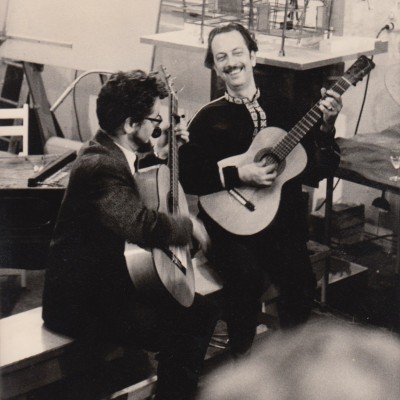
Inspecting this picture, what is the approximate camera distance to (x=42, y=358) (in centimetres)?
256

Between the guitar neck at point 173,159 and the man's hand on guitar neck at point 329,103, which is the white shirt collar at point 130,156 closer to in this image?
the guitar neck at point 173,159

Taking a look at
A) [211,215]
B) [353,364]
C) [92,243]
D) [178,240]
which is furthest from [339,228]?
[92,243]

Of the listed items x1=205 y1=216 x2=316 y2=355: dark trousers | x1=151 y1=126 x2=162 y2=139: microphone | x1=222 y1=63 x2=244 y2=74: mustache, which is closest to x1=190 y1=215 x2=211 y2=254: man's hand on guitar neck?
x1=205 y1=216 x2=316 y2=355: dark trousers

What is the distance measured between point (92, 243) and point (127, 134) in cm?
39

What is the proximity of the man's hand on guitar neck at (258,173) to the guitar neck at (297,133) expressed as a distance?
6cm

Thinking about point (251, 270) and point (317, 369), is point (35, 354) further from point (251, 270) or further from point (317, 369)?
point (317, 369)

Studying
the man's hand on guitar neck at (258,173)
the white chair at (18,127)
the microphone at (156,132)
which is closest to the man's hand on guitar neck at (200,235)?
the man's hand on guitar neck at (258,173)

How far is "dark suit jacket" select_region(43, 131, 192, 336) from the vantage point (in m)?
2.42

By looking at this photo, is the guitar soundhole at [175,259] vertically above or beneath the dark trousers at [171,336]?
above

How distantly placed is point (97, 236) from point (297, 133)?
33.4 inches

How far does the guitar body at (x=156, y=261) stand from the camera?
2508 millimetres

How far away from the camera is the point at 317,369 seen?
10.4 feet

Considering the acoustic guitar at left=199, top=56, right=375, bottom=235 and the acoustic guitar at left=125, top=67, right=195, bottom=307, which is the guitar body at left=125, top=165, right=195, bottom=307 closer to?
the acoustic guitar at left=125, top=67, right=195, bottom=307

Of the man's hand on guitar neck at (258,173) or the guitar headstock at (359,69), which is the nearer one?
the guitar headstock at (359,69)
